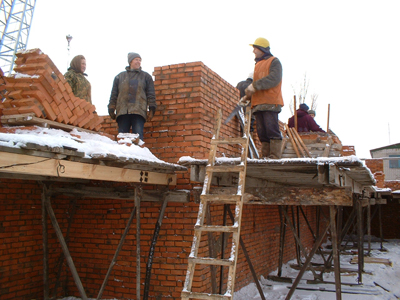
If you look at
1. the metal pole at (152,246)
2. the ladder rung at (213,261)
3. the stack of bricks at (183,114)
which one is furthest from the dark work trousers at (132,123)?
the ladder rung at (213,261)

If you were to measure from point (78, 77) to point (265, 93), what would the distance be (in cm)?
297

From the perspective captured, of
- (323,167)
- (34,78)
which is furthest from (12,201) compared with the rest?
(323,167)

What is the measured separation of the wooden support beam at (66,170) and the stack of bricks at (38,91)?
1005mm

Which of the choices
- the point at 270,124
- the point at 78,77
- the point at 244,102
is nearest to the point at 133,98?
the point at 78,77

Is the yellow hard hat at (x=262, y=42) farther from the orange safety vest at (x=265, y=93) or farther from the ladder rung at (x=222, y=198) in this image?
the ladder rung at (x=222, y=198)

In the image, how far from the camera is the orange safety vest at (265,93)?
5.11 metres

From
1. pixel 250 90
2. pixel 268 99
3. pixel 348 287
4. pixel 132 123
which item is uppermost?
pixel 250 90

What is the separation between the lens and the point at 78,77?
19.4 ft

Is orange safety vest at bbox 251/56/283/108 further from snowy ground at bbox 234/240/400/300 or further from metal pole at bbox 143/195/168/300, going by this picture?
snowy ground at bbox 234/240/400/300

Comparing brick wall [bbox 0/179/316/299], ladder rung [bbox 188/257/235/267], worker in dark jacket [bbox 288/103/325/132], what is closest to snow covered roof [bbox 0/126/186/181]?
brick wall [bbox 0/179/316/299]

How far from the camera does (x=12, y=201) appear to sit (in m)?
5.14

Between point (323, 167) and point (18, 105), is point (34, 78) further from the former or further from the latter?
point (323, 167)

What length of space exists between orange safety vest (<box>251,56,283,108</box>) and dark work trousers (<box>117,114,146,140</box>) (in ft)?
5.45

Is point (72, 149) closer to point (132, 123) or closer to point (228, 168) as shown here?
point (228, 168)
